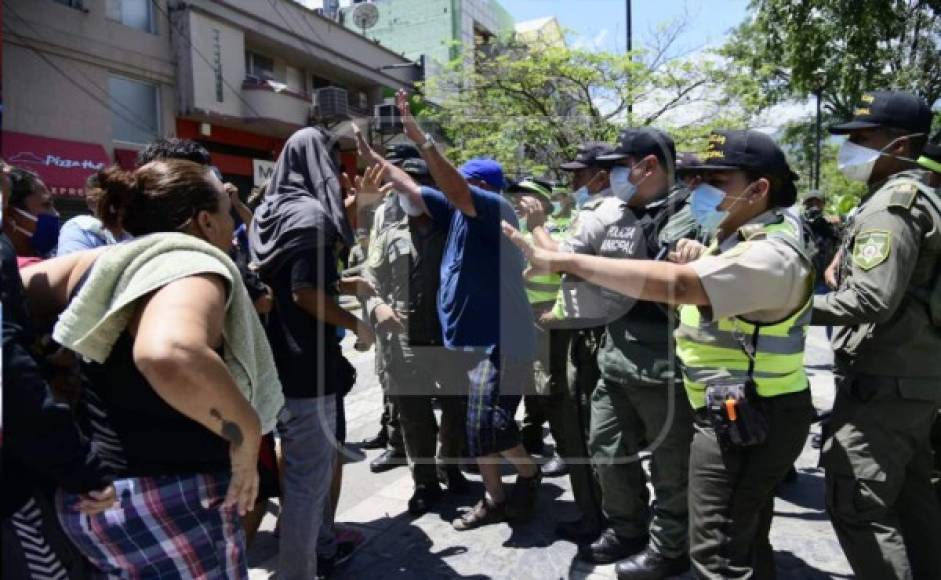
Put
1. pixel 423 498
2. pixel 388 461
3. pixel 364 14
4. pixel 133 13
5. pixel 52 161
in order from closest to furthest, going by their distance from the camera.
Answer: pixel 423 498 → pixel 388 461 → pixel 52 161 → pixel 133 13 → pixel 364 14

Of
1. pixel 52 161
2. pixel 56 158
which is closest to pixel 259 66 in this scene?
pixel 56 158

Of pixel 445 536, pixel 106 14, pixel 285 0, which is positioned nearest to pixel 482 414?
pixel 445 536

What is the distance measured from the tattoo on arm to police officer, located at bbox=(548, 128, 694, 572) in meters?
1.75

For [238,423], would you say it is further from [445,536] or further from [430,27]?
[430,27]

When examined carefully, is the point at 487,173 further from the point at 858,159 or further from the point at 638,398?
the point at 858,159

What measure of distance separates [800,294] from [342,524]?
8.37 ft

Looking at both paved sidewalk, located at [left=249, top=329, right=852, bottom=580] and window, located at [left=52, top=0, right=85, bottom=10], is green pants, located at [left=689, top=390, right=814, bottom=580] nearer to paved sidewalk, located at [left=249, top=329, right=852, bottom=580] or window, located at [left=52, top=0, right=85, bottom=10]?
paved sidewalk, located at [left=249, top=329, right=852, bottom=580]

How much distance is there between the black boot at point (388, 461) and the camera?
4.32 metres

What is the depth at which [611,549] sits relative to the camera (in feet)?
9.80

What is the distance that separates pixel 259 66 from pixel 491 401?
16360 mm

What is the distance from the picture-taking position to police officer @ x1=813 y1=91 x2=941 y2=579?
2.19m

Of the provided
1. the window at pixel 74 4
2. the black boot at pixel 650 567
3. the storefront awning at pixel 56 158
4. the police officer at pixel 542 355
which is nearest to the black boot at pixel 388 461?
the police officer at pixel 542 355

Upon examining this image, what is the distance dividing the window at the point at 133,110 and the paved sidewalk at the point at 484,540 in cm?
1190

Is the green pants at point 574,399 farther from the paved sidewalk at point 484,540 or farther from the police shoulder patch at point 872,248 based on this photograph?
the police shoulder patch at point 872,248
